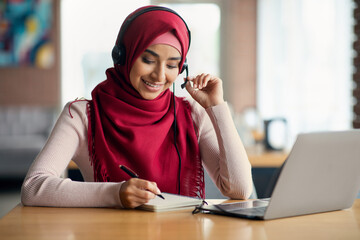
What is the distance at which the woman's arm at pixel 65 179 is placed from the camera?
4.05 feet

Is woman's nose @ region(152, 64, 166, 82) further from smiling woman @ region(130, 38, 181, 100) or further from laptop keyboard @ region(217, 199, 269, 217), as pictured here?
laptop keyboard @ region(217, 199, 269, 217)

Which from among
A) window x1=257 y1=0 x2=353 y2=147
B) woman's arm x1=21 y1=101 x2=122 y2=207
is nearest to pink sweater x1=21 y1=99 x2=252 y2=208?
woman's arm x1=21 y1=101 x2=122 y2=207

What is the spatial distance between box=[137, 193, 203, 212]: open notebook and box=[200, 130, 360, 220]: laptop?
53 mm

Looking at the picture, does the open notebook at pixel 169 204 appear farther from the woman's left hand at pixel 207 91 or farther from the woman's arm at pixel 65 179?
the woman's left hand at pixel 207 91

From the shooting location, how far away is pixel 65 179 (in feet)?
4.33

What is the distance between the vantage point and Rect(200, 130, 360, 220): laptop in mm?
1032

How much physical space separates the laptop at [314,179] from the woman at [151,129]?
1.02 feet

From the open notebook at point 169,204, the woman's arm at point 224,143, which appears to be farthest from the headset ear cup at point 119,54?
the open notebook at point 169,204

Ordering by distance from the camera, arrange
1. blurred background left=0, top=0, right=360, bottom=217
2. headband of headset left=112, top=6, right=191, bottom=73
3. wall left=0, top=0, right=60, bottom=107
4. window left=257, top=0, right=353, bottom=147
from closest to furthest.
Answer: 1. headband of headset left=112, top=6, right=191, bottom=73
2. window left=257, top=0, right=353, bottom=147
3. blurred background left=0, top=0, right=360, bottom=217
4. wall left=0, top=0, right=60, bottom=107

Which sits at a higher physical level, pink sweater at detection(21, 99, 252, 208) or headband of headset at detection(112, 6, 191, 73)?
headband of headset at detection(112, 6, 191, 73)

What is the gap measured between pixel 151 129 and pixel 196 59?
5016 mm

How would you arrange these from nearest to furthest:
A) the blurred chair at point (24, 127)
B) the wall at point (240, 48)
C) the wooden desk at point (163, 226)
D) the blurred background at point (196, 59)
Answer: the wooden desk at point (163, 226) < the blurred background at point (196, 59) < the blurred chair at point (24, 127) < the wall at point (240, 48)

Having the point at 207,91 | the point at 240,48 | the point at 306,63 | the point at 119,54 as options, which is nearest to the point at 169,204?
the point at 207,91

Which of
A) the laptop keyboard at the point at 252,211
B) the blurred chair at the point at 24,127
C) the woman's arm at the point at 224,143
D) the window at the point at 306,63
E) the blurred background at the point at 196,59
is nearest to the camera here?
the laptop keyboard at the point at 252,211
